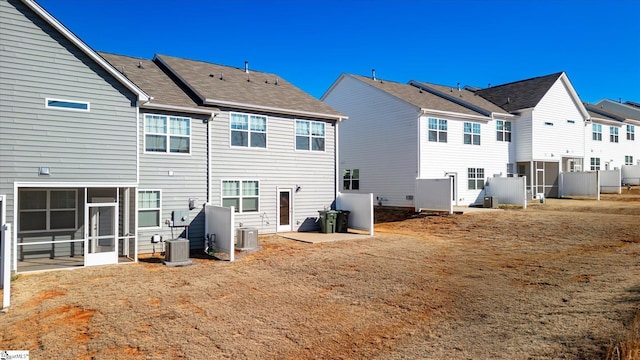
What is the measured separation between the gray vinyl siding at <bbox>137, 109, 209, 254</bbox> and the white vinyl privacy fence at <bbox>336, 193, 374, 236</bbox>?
688 centimetres

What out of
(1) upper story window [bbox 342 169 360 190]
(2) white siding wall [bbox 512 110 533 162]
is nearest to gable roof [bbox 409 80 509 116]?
(2) white siding wall [bbox 512 110 533 162]

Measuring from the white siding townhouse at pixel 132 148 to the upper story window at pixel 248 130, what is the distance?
0.05 m

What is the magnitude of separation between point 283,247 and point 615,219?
14971 mm

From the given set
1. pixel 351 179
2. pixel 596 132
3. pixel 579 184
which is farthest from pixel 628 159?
pixel 351 179

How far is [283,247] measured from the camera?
51.2 feet

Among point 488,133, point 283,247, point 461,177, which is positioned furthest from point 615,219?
point 283,247

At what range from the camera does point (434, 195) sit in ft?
77.8

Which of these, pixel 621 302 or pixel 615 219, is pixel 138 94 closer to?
pixel 621 302

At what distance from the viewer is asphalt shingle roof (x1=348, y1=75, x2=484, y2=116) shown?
26.2 m

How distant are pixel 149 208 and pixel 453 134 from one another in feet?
61.2

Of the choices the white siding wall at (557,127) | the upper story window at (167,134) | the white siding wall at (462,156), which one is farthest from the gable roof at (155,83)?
the white siding wall at (557,127)

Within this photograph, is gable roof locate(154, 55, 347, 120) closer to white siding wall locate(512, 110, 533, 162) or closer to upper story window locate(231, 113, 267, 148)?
upper story window locate(231, 113, 267, 148)

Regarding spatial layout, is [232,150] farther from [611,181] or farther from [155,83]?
[611,181]

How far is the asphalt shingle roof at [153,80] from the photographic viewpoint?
16.2 m
